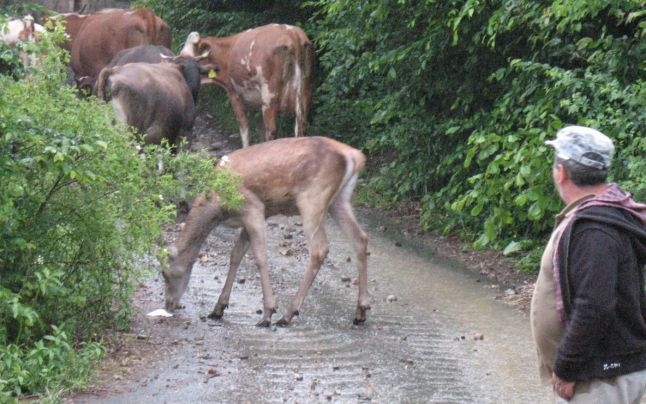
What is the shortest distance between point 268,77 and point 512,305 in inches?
285

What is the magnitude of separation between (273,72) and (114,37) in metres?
3.11

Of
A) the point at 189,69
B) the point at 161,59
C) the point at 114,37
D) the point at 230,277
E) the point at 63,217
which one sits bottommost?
the point at 114,37

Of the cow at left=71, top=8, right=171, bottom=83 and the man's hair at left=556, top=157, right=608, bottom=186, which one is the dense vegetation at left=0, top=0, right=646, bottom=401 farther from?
the man's hair at left=556, top=157, right=608, bottom=186

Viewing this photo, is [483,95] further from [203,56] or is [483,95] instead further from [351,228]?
[203,56]

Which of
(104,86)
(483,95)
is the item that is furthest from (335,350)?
(104,86)

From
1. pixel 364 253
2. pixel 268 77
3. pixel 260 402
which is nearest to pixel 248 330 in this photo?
pixel 364 253

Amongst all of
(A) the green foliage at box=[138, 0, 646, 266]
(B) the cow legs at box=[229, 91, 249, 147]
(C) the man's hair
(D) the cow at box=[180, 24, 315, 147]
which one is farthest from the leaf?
(C) the man's hair

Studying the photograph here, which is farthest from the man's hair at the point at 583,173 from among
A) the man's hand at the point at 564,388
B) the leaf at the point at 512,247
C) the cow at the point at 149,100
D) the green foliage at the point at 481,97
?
the cow at the point at 149,100

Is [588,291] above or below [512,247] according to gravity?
above

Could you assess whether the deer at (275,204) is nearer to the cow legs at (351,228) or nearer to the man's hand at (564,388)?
the cow legs at (351,228)

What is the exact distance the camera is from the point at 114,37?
17.9 meters

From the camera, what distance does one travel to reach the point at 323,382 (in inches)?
303

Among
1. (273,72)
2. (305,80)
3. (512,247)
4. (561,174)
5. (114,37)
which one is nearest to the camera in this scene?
(561,174)

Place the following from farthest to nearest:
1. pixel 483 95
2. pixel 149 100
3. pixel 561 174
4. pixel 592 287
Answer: pixel 149 100 → pixel 483 95 → pixel 561 174 → pixel 592 287
